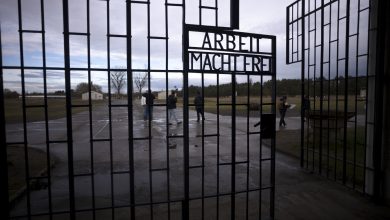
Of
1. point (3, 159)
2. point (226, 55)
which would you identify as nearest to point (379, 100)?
point (226, 55)

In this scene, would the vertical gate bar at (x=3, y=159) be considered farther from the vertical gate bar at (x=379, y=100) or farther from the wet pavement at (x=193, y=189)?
the vertical gate bar at (x=379, y=100)

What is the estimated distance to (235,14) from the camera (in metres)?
4.38

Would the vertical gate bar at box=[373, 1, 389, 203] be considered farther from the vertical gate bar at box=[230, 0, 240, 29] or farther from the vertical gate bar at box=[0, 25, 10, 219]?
the vertical gate bar at box=[0, 25, 10, 219]

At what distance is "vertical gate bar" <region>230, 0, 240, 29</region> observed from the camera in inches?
172

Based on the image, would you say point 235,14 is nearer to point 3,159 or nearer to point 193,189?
point 193,189

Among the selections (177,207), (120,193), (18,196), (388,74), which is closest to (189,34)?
(177,207)

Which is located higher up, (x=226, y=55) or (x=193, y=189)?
(x=226, y=55)

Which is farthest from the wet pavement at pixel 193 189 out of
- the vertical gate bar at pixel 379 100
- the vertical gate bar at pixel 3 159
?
the vertical gate bar at pixel 3 159

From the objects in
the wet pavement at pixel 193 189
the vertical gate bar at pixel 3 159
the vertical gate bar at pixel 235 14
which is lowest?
the wet pavement at pixel 193 189

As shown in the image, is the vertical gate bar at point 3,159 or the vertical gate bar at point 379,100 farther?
the vertical gate bar at point 379,100

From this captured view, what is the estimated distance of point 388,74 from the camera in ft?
18.1

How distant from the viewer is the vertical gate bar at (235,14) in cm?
436

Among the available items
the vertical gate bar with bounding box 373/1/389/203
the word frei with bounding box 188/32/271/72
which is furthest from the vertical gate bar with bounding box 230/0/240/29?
the vertical gate bar with bounding box 373/1/389/203

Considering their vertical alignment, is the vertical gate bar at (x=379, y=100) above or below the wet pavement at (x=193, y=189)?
above
